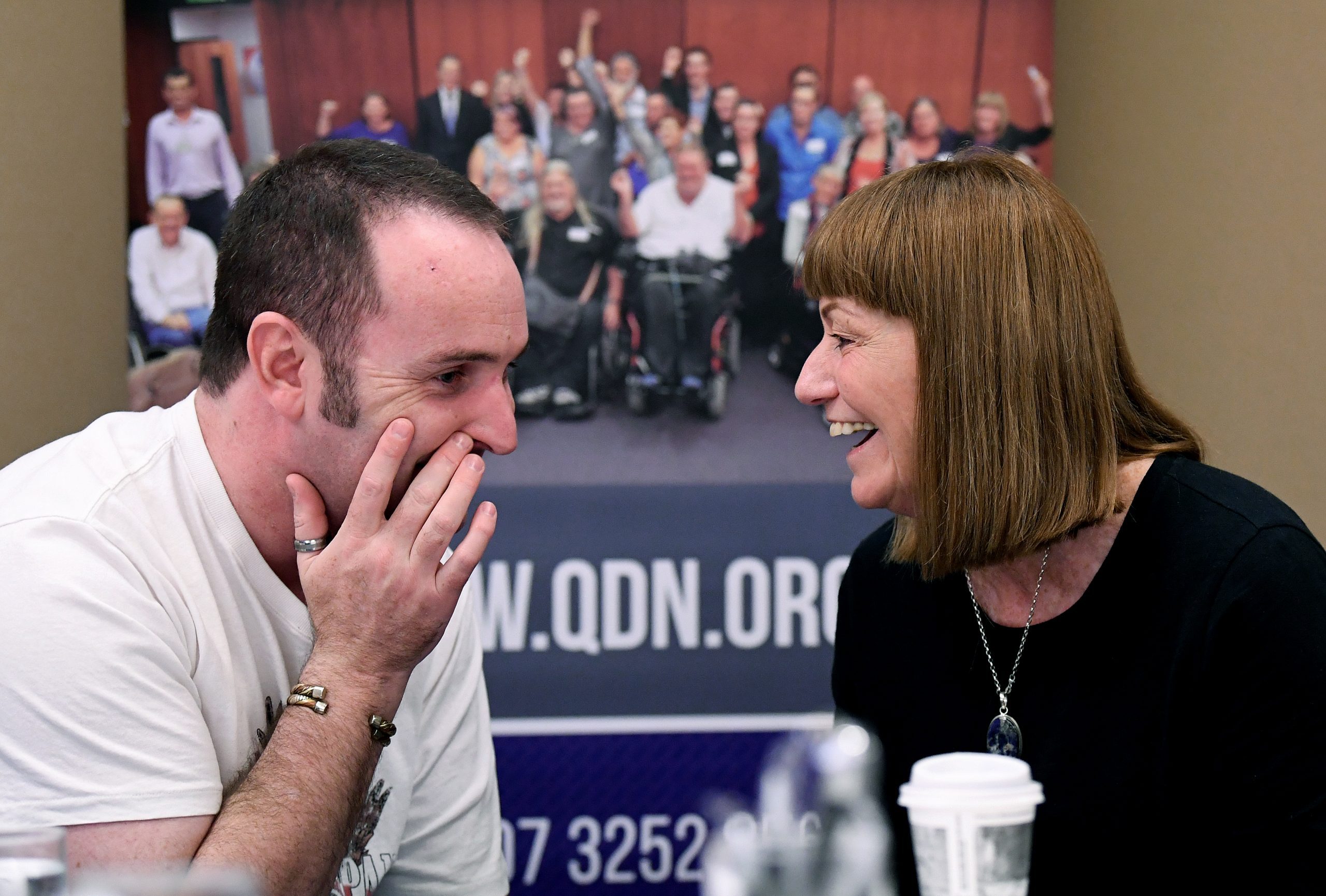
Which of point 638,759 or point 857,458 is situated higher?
point 857,458

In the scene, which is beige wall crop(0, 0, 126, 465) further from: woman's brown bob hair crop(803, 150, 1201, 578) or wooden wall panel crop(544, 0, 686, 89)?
woman's brown bob hair crop(803, 150, 1201, 578)

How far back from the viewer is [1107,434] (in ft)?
4.66

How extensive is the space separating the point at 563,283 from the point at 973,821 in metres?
2.13

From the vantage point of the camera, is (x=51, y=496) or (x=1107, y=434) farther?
(x=1107, y=434)

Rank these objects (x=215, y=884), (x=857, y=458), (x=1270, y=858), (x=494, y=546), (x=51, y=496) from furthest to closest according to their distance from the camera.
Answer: (x=494, y=546), (x=857, y=458), (x=51, y=496), (x=1270, y=858), (x=215, y=884)

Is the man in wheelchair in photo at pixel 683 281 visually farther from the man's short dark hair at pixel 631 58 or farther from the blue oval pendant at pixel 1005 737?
the blue oval pendant at pixel 1005 737

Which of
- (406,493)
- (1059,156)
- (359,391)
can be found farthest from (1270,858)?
(1059,156)

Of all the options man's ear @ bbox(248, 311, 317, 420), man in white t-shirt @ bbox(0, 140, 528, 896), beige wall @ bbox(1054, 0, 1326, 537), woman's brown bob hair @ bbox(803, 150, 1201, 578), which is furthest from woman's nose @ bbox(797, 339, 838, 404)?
beige wall @ bbox(1054, 0, 1326, 537)

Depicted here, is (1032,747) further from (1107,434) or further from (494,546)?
(494,546)

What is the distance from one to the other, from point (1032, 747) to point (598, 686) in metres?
1.43

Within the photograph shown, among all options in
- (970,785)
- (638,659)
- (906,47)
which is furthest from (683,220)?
(970,785)

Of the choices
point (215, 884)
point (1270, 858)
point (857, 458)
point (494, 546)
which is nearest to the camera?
point (215, 884)

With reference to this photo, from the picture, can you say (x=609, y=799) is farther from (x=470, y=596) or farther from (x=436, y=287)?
(x=436, y=287)

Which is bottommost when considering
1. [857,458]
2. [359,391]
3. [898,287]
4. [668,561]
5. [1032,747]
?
[668,561]
